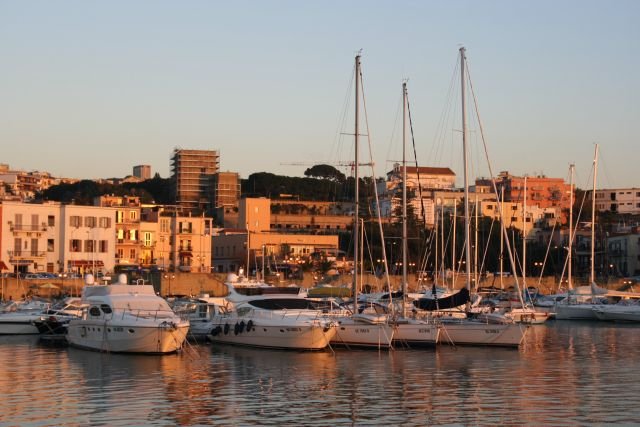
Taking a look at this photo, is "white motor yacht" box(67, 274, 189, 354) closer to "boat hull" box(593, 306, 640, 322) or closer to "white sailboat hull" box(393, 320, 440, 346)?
"white sailboat hull" box(393, 320, 440, 346)

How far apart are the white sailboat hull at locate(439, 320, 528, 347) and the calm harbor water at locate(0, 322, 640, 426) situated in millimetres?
552

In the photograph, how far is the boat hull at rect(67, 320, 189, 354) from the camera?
4072 cm

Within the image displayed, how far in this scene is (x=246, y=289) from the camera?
161ft

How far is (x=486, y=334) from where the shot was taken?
44.4 meters

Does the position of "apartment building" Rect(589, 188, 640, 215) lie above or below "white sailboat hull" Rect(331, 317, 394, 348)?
above

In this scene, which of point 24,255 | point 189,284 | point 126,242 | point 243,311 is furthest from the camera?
point 126,242

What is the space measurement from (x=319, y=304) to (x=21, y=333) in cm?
1786

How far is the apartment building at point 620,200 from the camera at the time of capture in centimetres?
18350

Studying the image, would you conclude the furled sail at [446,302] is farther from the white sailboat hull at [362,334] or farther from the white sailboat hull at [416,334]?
the white sailboat hull at [362,334]

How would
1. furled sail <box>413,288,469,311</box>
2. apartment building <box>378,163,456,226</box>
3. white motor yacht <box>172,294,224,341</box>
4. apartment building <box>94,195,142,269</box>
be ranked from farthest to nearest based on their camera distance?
apartment building <box>378,163,456,226</box>, apartment building <box>94,195,142,269</box>, white motor yacht <box>172,294,224,341</box>, furled sail <box>413,288,469,311</box>

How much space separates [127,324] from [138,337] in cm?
97

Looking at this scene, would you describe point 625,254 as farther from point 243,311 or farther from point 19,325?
point 243,311

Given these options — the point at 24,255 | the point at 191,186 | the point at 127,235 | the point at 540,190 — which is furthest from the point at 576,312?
the point at 191,186

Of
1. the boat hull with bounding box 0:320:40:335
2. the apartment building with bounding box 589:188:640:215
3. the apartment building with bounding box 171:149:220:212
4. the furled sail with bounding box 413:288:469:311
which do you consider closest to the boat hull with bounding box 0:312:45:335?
the boat hull with bounding box 0:320:40:335
